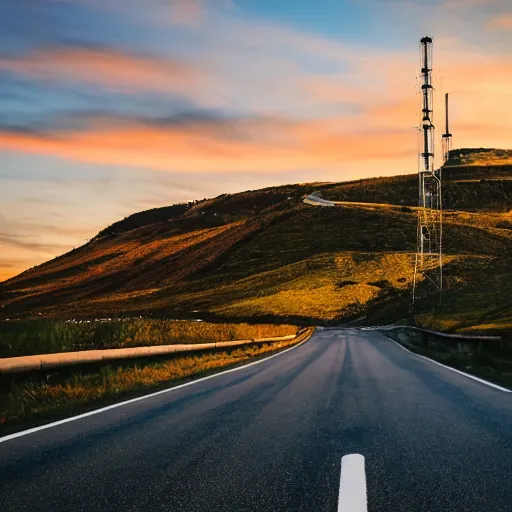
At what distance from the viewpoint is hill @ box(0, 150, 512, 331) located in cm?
8312

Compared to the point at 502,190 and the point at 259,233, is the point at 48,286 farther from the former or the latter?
the point at 502,190

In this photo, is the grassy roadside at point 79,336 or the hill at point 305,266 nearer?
the grassy roadside at point 79,336

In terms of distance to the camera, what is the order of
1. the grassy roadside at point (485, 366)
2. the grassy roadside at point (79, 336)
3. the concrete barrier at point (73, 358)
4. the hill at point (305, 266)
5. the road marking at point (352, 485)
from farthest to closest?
the hill at point (305, 266) < the grassy roadside at point (485, 366) < the grassy roadside at point (79, 336) < the concrete barrier at point (73, 358) < the road marking at point (352, 485)

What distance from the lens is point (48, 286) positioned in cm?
15900

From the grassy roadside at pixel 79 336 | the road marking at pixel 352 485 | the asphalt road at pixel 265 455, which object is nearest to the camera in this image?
the road marking at pixel 352 485

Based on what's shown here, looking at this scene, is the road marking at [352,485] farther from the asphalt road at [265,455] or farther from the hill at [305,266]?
the hill at [305,266]

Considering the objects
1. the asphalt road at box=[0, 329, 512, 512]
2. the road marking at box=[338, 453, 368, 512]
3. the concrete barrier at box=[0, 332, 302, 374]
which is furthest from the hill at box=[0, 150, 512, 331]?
the road marking at box=[338, 453, 368, 512]

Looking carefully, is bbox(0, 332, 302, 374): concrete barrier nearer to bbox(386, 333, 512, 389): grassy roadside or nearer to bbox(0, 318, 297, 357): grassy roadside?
bbox(0, 318, 297, 357): grassy roadside

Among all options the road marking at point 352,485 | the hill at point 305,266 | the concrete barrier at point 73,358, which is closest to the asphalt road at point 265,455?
the road marking at point 352,485

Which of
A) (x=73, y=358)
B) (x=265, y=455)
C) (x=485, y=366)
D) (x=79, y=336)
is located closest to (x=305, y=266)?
(x=485, y=366)

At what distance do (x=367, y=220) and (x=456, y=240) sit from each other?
23.2 meters

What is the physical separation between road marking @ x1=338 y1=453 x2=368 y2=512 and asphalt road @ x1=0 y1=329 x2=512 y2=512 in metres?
0.07

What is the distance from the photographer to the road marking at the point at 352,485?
4.46 meters

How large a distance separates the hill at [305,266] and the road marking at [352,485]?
139ft
